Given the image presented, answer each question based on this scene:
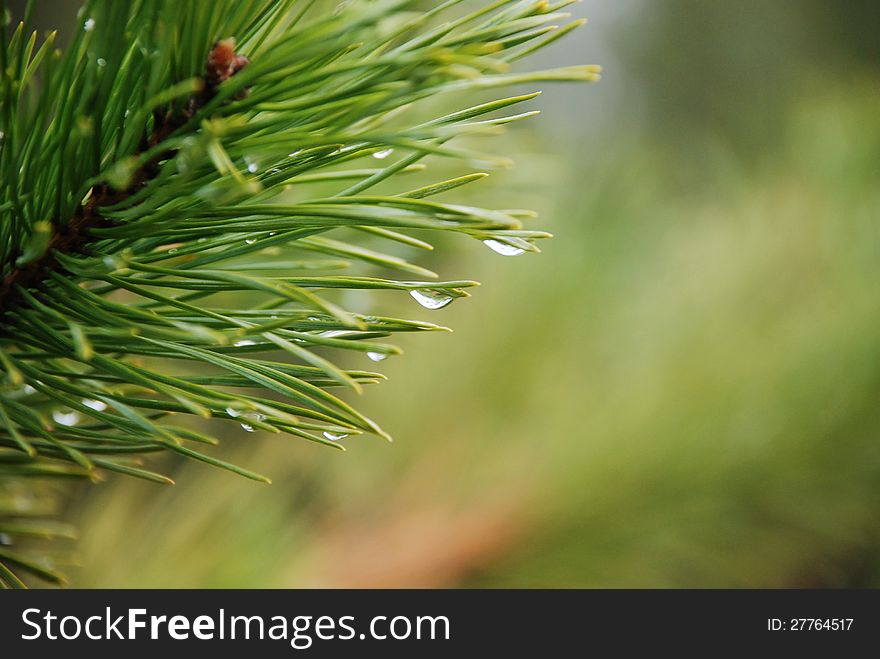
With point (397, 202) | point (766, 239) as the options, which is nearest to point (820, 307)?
point (766, 239)

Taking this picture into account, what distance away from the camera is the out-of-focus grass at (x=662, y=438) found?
0.65 meters

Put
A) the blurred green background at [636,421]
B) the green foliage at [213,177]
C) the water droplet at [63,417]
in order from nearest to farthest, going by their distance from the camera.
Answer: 1. the green foliage at [213,177]
2. the water droplet at [63,417]
3. the blurred green background at [636,421]

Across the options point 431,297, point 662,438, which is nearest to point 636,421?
point 662,438

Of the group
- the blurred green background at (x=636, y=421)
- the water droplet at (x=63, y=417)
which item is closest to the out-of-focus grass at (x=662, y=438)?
the blurred green background at (x=636, y=421)

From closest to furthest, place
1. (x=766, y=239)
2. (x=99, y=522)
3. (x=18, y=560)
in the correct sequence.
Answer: (x=18, y=560) < (x=99, y=522) < (x=766, y=239)

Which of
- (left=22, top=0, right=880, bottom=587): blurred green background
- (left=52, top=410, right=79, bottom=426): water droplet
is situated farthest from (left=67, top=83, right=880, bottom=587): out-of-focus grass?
(left=52, top=410, right=79, bottom=426): water droplet

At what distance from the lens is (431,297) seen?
0.31 metres

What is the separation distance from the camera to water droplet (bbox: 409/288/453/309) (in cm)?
29

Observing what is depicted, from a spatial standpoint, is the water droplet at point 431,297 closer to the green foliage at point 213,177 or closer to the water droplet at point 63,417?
the green foliage at point 213,177

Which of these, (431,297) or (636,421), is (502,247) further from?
(636,421)

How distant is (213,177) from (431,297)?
0.31 ft

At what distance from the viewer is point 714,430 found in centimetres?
65

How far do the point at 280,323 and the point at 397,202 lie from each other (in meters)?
0.05
